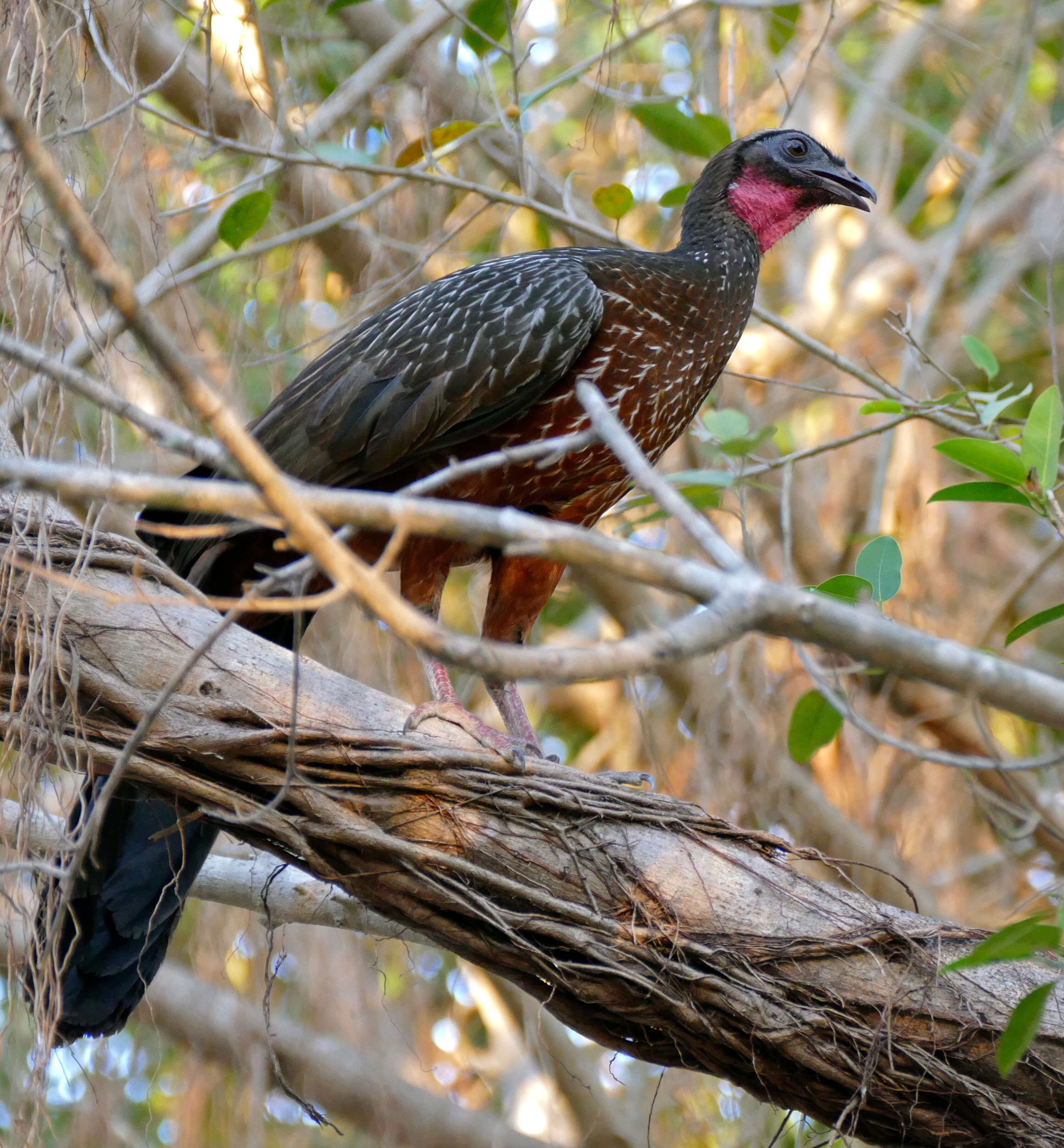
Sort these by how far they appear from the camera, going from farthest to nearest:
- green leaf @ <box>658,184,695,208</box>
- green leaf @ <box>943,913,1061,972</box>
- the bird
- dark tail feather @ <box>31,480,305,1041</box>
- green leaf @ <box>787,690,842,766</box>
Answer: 1. green leaf @ <box>658,184,695,208</box>
2. green leaf @ <box>787,690,842,766</box>
3. the bird
4. dark tail feather @ <box>31,480,305,1041</box>
5. green leaf @ <box>943,913,1061,972</box>

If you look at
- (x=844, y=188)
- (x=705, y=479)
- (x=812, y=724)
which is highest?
(x=844, y=188)

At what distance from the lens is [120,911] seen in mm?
2758

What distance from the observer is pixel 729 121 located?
171 inches

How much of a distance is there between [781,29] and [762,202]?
59.8 inches

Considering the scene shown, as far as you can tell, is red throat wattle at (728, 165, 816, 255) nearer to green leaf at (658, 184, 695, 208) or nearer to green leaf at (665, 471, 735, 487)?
green leaf at (658, 184, 695, 208)

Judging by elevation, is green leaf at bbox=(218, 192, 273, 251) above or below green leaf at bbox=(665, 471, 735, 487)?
above

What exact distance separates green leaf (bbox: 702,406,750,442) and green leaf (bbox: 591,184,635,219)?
25.9 inches

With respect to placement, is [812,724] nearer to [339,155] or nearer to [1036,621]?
[1036,621]

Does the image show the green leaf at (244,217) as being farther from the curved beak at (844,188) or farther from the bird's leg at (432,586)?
the curved beak at (844,188)

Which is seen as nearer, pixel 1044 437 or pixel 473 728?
pixel 1044 437

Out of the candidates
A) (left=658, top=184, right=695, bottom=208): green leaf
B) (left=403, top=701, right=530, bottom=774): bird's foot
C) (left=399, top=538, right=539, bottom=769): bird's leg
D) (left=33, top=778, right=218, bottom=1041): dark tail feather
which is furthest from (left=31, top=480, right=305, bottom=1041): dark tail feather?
(left=658, top=184, right=695, bottom=208): green leaf

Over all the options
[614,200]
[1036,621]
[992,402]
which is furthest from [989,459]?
[614,200]

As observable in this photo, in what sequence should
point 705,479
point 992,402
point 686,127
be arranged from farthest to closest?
point 686,127
point 705,479
point 992,402

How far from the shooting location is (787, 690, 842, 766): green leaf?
11.1 ft
